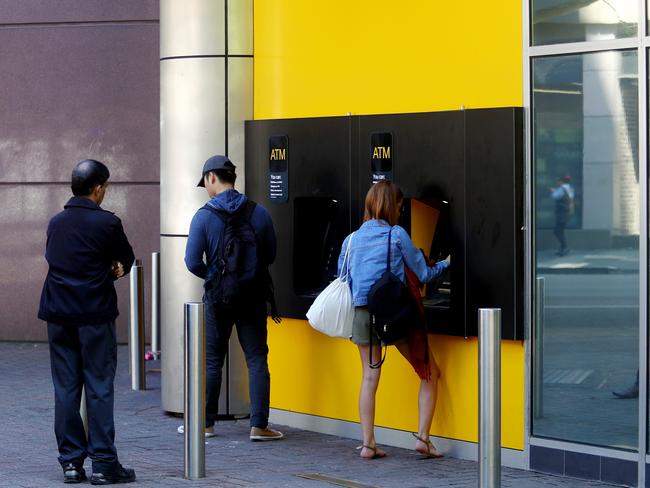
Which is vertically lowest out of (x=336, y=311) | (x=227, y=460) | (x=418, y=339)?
(x=227, y=460)

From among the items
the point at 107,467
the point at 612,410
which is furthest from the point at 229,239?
the point at 612,410

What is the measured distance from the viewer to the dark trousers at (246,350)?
339 inches

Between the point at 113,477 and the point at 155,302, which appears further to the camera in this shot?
the point at 155,302

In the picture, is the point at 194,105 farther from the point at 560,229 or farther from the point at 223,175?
the point at 560,229

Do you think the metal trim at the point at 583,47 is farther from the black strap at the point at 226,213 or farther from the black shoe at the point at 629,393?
the black strap at the point at 226,213

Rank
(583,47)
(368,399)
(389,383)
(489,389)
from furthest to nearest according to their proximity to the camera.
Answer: (389,383), (368,399), (583,47), (489,389)

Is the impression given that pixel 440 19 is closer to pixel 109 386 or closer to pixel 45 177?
pixel 109 386

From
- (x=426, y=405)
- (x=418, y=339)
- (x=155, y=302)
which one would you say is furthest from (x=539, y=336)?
(x=155, y=302)

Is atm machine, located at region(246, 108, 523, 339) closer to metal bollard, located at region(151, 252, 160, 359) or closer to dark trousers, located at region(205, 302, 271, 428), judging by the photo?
dark trousers, located at region(205, 302, 271, 428)

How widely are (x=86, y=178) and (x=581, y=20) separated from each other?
2850 mm

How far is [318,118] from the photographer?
894cm

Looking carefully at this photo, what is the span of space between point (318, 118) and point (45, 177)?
5958 millimetres

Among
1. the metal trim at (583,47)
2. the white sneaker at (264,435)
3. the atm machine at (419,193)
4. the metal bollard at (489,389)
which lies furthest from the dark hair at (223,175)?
the metal bollard at (489,389)

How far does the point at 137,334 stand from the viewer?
1076 cm
